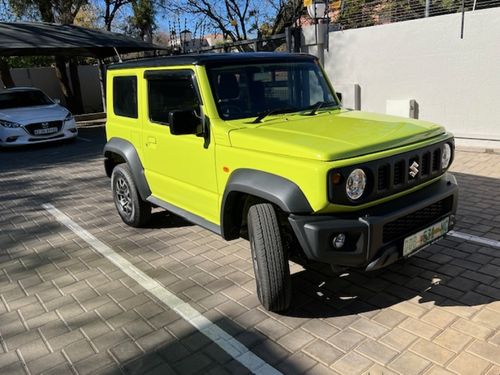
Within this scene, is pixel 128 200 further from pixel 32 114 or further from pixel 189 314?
pixel 32 114

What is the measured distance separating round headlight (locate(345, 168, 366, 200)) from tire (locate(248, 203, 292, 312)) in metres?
0.56

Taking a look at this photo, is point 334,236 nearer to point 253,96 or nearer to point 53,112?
point 253,96

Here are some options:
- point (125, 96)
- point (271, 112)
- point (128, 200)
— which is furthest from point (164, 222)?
point (271, 112)

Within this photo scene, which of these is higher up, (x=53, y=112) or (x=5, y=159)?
(x=53, y=112)

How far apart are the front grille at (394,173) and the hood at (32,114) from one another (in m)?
10.3

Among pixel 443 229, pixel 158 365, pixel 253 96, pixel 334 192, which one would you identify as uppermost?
pixel 253 96

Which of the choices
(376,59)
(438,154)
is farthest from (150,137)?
(376,59)

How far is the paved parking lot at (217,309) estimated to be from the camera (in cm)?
290

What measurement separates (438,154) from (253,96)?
1.60m

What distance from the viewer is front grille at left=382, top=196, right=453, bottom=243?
10.2ft

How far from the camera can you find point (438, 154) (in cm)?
351

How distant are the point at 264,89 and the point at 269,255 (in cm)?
159

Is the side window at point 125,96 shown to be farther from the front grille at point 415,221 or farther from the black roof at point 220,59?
the front grille at point 415,221

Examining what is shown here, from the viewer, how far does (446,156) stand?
11.9 ft
